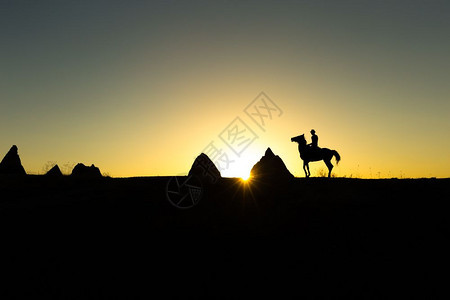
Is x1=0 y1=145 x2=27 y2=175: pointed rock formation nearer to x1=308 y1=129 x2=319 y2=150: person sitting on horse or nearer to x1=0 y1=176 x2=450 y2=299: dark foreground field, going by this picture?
x1=0 y1=176 x2=450 y2=299: dark foreground field

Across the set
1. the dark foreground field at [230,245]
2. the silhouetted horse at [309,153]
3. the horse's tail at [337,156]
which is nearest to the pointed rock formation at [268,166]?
the silhouetted horse at [309,153]

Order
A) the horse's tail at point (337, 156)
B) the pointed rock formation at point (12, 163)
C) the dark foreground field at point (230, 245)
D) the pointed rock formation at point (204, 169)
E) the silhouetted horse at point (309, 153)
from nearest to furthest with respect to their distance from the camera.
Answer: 1. the dark foreground field at point (230, 245)
2. the pointed rock formation at point (204, 169)
3. the silhouetted horse at point (309, 153)
4. the horse's tail at point (337, 156)
5. the pointed rock formation at point (12, 163)

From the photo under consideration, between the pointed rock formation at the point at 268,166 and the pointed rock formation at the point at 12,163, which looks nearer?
the pointed rock formation at the point at 268,166

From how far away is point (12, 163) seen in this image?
93.2 ft

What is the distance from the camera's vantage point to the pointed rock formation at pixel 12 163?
28.1 m

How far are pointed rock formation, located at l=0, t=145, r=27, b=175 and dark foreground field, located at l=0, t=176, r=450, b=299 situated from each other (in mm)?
15381

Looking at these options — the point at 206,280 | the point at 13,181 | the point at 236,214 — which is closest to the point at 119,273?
the point at 206,280

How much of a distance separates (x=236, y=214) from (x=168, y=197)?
9.65ft

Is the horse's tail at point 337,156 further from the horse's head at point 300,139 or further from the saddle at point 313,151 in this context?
the horse's head at point 300,139

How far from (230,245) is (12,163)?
25585 mm

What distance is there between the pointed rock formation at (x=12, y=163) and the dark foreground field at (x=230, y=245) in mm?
15381

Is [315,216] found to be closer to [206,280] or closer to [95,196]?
[206,280]

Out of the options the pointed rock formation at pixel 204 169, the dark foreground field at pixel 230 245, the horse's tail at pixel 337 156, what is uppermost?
the horse's tail at pixel 337 156

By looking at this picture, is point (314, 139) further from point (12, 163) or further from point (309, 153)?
point (12, 163)
